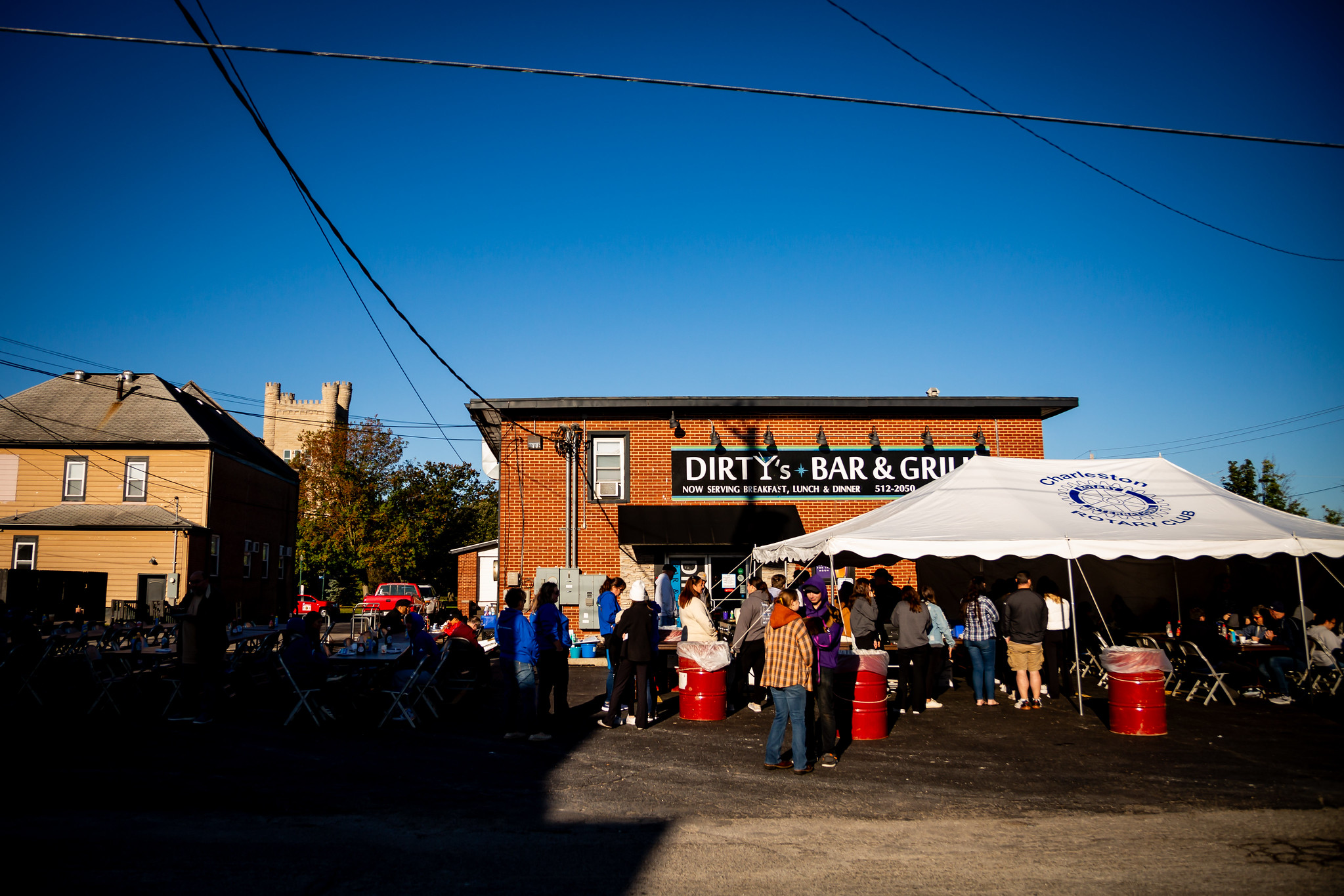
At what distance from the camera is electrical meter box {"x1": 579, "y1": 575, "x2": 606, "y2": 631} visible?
65.1 feet

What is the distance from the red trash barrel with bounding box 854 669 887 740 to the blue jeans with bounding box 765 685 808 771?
1.82m

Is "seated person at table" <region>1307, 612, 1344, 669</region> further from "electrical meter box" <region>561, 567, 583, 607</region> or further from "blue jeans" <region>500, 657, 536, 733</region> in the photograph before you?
"electrical meter box" <region>561, 567, 583, 607</region>

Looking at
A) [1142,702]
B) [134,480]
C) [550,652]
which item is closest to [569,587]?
[550,652]

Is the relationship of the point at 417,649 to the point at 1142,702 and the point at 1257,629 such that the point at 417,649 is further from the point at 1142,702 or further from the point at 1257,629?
the point at 1257,629

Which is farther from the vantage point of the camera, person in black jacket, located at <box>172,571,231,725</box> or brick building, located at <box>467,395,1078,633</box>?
brick building, located at <box>467,395,1078,633</box>

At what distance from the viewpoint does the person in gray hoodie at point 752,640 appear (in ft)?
39.2

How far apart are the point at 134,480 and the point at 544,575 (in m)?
20.9

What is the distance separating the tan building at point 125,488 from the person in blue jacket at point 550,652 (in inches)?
933

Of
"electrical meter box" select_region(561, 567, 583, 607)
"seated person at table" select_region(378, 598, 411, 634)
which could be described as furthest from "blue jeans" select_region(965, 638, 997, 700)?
"electrical meter box" select_region(561, 567, 583, 607)

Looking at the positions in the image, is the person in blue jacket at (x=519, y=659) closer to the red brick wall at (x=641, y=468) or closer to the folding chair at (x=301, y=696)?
the folding chair at (x=301, y=696)

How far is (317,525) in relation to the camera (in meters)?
45.2

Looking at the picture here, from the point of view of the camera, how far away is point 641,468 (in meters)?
21.4

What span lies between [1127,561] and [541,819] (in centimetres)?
1496

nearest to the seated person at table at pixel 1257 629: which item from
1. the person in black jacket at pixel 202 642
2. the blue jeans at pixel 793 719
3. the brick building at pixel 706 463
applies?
the brick building at pixel 706 463
